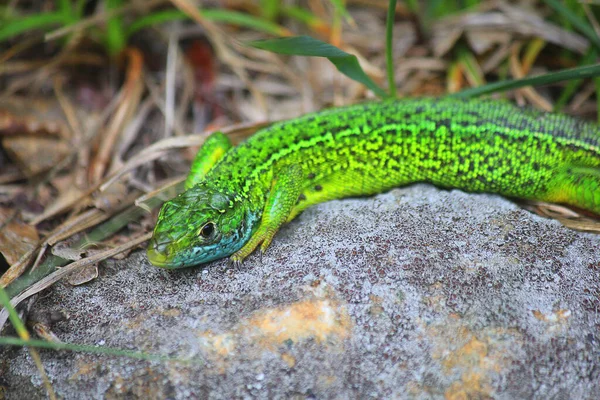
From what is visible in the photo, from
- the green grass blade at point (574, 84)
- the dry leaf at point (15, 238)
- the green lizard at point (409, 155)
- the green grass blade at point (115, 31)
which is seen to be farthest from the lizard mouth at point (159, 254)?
the green grass blade at point (574, 84)

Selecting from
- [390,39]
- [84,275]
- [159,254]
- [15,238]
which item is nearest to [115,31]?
[15,238]

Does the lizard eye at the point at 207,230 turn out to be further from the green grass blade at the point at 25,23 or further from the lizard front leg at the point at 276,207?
the green grass blade at the point at 25,23

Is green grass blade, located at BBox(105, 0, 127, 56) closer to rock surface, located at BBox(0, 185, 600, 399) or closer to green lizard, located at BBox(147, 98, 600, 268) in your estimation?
green lizard, located at BBox(147, 98, 600, 268)

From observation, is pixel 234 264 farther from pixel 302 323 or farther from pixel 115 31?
pixel 115 31

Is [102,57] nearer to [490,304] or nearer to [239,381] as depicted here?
[239,381]

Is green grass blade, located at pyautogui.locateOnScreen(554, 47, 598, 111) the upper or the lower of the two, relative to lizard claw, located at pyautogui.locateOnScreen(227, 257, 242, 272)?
upper

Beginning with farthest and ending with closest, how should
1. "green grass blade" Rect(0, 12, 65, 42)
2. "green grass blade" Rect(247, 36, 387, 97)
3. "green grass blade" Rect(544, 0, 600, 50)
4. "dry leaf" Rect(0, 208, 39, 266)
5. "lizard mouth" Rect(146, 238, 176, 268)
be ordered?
1. "green grass blade" Rect(0, 12, 65, 42)
2. "green grass blade" Rect(544, 0, 600, 50)
3. "green grass blade" Rect(247, 36, 387, 97)
4. "dry leaf" Rect(0, 208, 39, 266)
5. "lizard mouth" Rect(146, 238, 176, 268)

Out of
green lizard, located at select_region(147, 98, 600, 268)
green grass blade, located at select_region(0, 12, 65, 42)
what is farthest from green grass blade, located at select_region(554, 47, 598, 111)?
green grass blade, located at select_region(0, 12, 65, 42)
